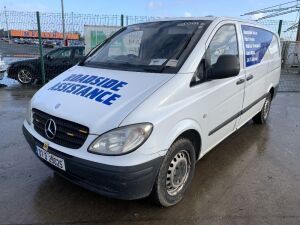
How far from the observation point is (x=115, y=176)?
259cm

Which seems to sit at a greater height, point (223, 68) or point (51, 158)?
point (223, 68)

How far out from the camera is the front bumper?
8.51ft

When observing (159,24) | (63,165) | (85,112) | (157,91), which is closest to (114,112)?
(85,112)

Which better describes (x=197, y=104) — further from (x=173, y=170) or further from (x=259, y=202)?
(x=259, y=202)

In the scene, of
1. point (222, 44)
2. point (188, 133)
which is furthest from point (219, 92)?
point (188, 133)

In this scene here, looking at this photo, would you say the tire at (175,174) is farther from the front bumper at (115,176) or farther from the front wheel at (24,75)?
the front wheel at (24,75)

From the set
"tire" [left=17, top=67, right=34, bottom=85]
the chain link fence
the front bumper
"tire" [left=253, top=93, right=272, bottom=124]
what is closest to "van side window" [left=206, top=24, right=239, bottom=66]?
the front bumper

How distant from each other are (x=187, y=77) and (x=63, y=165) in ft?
4.86

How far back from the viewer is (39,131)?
3213mm

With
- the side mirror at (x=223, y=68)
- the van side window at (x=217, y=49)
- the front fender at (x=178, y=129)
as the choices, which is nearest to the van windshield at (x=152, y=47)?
the van side window at (x=217, y=49)

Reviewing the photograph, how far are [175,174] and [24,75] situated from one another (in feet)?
30.6

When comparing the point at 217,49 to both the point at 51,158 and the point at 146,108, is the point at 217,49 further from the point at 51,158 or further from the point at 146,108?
the point at 51,158

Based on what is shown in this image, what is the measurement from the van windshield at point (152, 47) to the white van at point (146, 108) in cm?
1

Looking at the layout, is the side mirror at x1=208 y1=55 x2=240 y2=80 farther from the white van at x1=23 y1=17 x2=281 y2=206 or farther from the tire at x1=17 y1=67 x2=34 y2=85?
the tire at x1=17 y1=67 x2=34 y2=85
